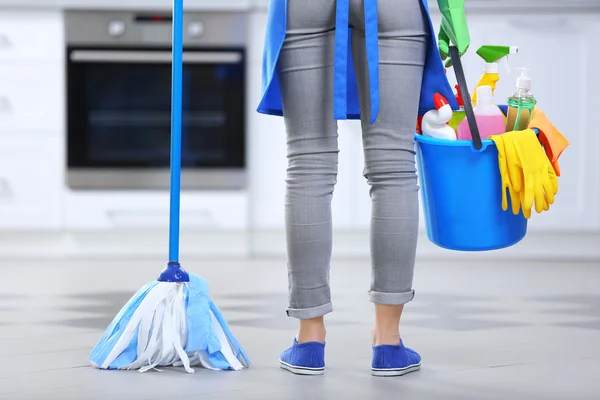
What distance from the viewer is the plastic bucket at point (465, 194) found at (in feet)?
5.34

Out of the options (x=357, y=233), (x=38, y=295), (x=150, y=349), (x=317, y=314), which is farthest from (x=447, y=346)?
(x=357, y=233)

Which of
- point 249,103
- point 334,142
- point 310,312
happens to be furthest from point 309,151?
point 249,103

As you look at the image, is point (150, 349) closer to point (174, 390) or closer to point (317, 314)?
point (174, 390)

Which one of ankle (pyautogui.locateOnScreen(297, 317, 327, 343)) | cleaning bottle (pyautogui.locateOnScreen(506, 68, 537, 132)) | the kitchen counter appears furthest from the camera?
the kitchen counter

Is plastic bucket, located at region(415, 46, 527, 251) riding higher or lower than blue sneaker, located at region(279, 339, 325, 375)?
higher

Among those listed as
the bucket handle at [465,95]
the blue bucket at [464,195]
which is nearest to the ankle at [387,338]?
the blue bucket at [464,195]

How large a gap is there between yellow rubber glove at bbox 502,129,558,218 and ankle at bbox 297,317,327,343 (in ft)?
1.30

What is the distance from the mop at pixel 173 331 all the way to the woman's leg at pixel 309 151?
0.14m

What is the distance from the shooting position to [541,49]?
9.82 ft

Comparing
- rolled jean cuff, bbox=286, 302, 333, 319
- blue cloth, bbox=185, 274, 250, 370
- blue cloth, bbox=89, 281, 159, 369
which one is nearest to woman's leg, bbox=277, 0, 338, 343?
rolled jean cuff, bbox=286, 302, 333, 319

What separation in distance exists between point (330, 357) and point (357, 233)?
1371 mm

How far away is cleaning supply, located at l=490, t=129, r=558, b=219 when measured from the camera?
5.20 feet

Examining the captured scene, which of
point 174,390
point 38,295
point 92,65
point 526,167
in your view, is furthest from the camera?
point 92,65

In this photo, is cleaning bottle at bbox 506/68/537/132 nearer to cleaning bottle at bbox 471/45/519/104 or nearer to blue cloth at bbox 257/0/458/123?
cleaning bottle at bbox 471/45/519/104
